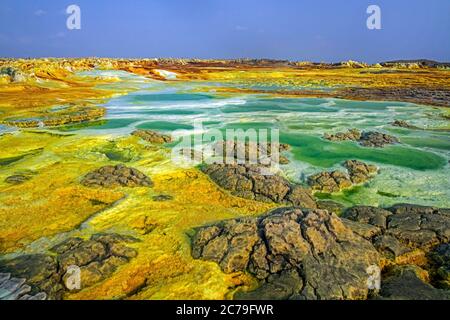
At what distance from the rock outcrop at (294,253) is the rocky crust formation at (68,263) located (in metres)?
1.59

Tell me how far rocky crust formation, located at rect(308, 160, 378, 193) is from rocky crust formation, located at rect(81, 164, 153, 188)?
17.1 feet

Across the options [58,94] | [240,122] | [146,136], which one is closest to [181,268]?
[146,136]

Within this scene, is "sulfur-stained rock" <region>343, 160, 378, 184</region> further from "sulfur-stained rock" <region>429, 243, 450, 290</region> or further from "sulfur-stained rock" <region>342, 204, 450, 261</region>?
"sulfur-stained rock" <region>429, 243, 450, 290</region>

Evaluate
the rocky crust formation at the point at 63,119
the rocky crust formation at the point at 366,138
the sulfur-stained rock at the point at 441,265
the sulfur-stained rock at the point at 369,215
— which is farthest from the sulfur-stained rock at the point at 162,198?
the rocky crust formation at the point at 63,119

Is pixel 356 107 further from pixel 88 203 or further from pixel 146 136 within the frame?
pixel 88 203

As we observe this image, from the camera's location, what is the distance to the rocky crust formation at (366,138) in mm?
18609

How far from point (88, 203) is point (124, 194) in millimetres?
1005

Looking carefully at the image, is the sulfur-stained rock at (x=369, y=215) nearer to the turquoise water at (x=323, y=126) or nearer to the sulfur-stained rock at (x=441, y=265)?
the turquoise water at (x=323, y=126)

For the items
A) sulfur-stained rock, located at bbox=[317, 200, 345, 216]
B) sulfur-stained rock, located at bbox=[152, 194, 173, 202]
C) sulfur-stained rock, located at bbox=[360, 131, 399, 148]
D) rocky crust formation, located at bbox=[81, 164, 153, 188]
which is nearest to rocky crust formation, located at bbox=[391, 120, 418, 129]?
sulfur-stained rock, located at bbox=[360, 131, 399, 148]

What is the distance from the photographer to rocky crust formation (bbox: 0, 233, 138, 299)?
23.5 feet

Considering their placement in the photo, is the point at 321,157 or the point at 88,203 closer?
the point at 88,203

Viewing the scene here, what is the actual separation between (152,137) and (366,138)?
9.96 m

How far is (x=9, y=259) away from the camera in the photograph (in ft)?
26.4

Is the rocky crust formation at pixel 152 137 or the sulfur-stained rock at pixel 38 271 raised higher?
the rocky crust formation at pixel 152 137
